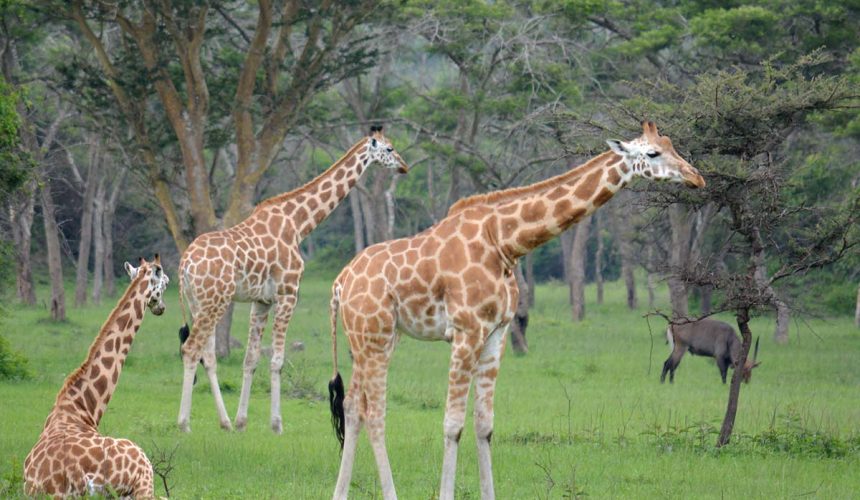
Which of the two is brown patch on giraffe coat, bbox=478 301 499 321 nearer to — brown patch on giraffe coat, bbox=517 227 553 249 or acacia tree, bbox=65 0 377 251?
brown patch on giraffe coat, bbox=517 227 553 249

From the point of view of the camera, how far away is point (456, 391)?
8875 mm

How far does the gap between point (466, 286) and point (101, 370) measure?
2708 mm

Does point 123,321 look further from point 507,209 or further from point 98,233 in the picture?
point 98,233

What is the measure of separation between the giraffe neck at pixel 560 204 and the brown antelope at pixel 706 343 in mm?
11286

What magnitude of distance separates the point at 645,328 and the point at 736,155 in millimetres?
→ 17736

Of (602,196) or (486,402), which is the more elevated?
(602,196)

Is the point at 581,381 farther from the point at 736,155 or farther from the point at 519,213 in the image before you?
the point at 519,213

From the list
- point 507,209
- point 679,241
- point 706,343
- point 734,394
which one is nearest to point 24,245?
point 679,241

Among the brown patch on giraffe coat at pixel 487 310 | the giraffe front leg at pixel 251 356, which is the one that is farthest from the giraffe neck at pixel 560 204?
the giraffe front leg at pixel 251 356

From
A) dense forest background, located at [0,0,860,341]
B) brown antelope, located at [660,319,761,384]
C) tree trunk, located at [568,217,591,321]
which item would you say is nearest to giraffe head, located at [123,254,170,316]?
dense forest background, located at [0,0,860,341]

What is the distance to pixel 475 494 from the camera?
9969mm

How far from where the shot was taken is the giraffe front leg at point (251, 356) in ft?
44.9

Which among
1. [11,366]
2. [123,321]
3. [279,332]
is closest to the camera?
[123,321]

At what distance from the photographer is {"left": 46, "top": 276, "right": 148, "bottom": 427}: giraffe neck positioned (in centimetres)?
881
